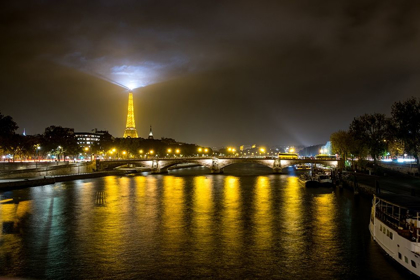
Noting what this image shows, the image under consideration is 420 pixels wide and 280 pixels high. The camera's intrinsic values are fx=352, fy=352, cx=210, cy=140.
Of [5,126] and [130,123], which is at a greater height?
[130,123]

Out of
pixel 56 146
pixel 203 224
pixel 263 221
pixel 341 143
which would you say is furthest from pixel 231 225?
pixel 56 146

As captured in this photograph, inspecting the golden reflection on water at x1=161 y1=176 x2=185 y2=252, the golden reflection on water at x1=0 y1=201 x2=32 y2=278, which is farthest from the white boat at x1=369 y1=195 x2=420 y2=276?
the golden reflection on water at x1=0 y1=201 x2=32 y2=278

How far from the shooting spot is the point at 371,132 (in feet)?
222

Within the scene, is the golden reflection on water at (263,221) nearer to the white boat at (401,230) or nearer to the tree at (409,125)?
the white boat at (401,230)

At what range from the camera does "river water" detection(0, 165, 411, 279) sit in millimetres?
17484

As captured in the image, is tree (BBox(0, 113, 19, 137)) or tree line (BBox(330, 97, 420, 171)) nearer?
tree line (BBox(330, 97, 420, 171))

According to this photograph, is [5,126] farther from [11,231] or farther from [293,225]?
[293,225]

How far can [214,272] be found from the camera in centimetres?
1722

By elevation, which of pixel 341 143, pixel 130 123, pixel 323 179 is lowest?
pixel 323 179

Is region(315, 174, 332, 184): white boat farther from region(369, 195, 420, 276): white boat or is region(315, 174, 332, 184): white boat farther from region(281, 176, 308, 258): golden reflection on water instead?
region(369, 195, 420, 276): white boat

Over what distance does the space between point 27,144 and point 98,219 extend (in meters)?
76.2

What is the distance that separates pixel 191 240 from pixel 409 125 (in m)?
40.7

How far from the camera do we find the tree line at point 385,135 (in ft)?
163

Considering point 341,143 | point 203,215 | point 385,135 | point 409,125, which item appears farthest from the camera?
point 341,143
